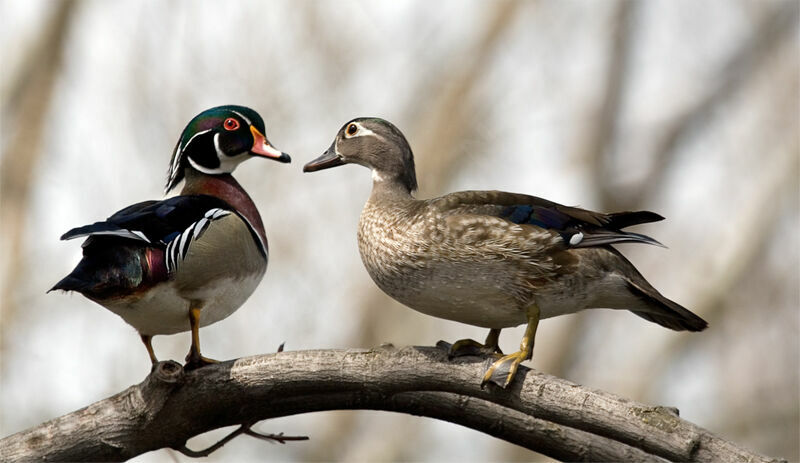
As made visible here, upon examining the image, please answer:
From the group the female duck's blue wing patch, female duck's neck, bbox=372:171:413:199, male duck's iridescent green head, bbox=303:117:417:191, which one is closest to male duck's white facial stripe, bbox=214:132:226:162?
male duck's iridescent green head, bbox=303:117:417:191

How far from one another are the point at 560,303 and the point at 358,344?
210 inches

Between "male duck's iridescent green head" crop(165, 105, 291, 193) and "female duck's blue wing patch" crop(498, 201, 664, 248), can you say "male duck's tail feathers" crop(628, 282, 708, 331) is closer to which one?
"female duck's blue wing patch" crop(498, 201, 664, 248)

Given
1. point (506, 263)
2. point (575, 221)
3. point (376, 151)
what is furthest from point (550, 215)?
point (376, 151)

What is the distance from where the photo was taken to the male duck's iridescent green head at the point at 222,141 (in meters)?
3.88

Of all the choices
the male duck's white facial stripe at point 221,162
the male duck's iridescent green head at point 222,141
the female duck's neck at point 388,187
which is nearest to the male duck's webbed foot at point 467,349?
the female duck's neck at point 388,187

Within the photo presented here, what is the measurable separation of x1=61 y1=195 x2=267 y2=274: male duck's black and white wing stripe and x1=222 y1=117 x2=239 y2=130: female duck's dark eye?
39cm

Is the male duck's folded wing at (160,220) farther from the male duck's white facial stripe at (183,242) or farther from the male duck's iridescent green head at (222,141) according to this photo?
the male duck's iridescent green head at (222,141)

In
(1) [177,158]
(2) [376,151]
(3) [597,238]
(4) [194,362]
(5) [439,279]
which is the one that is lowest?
(4) [194,362]

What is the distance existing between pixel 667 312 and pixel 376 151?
1367mm

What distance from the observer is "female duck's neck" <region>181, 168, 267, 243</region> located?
3.82 m

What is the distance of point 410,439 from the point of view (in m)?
8.95

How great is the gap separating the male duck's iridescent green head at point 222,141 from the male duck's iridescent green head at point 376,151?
0.36m

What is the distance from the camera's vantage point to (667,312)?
3543 millimetres

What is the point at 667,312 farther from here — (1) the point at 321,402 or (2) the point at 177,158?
(2) the point at 177,158
